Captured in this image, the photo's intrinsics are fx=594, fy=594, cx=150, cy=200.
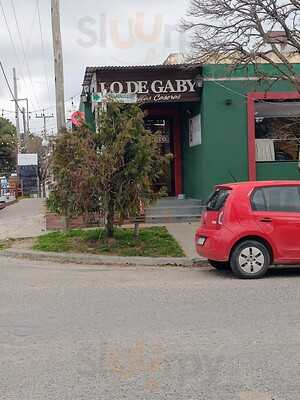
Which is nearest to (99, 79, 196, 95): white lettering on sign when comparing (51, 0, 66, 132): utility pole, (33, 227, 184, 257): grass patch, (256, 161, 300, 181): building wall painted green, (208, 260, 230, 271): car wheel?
(51, 0, 66, 132): utility pole

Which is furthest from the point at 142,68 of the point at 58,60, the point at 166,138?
the point at 166,138

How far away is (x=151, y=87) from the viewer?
54.8 ft

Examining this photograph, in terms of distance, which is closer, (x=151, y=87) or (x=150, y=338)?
(x=150, y=338)

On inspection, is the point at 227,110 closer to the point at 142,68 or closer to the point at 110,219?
the point at 142,68

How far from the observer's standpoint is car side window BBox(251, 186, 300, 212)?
965 centimetres

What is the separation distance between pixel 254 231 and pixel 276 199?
2.32 feet

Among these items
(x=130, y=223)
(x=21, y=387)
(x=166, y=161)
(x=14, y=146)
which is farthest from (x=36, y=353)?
(x=14, y=146)

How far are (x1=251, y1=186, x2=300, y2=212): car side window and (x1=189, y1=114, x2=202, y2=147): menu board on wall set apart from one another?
768 centimetres

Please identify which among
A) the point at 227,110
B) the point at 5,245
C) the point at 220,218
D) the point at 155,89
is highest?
the point at 155,89

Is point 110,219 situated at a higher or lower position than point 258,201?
lower

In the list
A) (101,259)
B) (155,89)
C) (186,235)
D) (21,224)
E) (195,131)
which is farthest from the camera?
(195,131)

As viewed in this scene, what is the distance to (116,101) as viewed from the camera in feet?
40.5

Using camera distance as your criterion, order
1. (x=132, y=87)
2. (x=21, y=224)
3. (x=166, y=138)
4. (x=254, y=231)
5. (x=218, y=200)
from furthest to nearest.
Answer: (x=166, y=138) < (x=21, y=224) < (x=132, y=87) < (x=218, y=200) < (x=254, y=231)

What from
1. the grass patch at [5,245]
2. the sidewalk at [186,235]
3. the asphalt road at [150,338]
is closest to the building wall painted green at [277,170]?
the sidewalk at [186,235]
